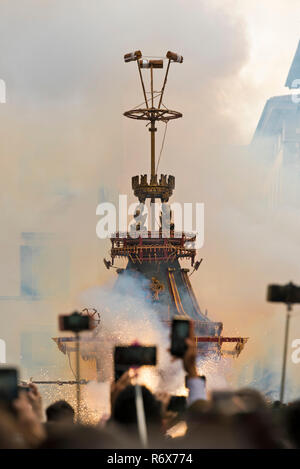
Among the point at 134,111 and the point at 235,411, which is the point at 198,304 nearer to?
the point at 134,111

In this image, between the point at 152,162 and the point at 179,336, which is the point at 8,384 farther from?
the point at 152,162

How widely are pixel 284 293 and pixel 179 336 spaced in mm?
1264

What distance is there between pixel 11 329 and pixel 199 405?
23.3m

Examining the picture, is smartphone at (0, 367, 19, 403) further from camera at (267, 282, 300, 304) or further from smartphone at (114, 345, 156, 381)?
camera at (267, 282, 300, 304)

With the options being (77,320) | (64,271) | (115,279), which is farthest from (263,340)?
(77,320)

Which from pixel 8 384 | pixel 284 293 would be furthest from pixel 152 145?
pixel 8 384

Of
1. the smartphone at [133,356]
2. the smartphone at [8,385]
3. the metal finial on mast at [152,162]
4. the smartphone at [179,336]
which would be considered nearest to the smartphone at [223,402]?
the smartphone at [8,385]

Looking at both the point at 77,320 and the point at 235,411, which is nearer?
the point at 235,411

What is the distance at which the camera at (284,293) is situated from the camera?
4.76 m

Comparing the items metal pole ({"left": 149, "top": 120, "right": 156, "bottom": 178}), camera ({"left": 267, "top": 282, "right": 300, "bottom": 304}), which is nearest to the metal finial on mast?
metal pole ({"left": 149, "top": 120, "right": 156, "bottom": 178})

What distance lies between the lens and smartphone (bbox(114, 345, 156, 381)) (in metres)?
4.27

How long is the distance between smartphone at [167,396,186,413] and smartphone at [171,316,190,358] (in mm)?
384
